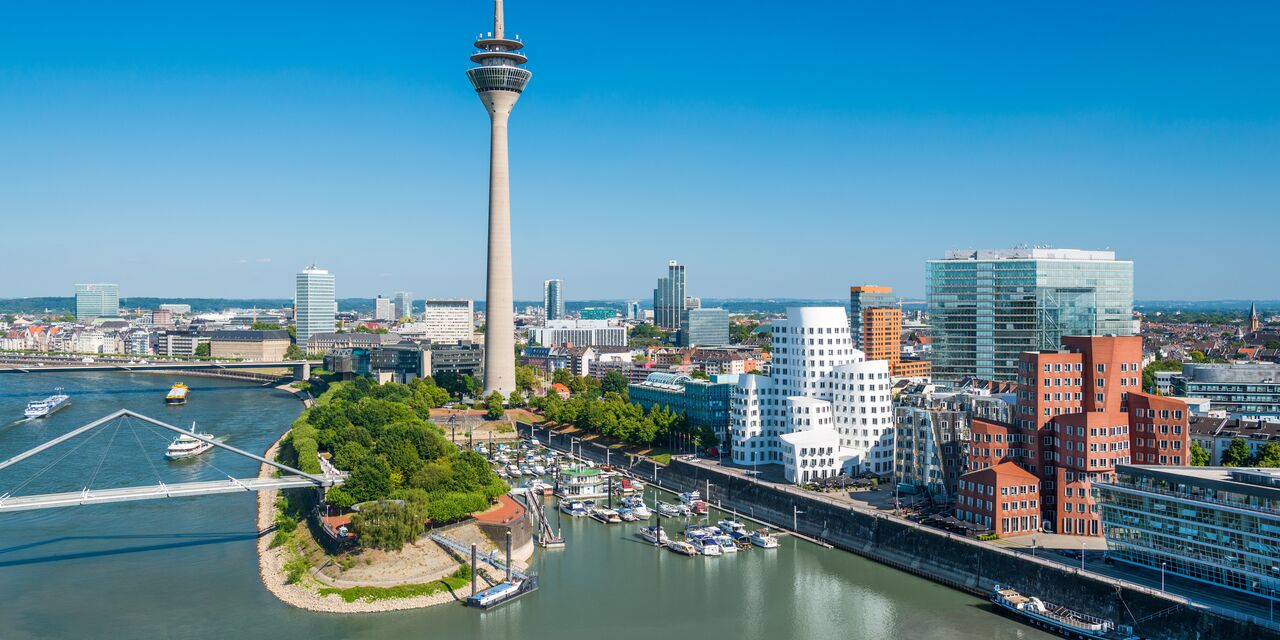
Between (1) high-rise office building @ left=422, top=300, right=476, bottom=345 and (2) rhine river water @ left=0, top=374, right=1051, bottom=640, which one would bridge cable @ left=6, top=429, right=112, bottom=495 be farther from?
(1) high-rise office building @ left=422, top=300, right=476, bottom=345

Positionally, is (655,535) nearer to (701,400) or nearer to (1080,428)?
(1080,428)

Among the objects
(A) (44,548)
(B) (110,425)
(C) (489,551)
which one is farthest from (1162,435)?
(B) (110,425)

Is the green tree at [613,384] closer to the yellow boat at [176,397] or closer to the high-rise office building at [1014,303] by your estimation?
the high-rise office building at [1014,303]

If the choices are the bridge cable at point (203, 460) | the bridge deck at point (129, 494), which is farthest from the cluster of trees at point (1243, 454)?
the bridge cable at point (203, 460)

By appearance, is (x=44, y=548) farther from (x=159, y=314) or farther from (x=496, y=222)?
(x=159, y=314)

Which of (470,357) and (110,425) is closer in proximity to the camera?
(110,425)

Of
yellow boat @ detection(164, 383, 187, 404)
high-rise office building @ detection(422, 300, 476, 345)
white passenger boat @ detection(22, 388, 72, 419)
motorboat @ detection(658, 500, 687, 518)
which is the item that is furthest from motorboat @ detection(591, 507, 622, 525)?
high-rise office building @ detection(422, 300, 476, 345)

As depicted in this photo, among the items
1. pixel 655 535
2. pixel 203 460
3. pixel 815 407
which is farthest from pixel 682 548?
pixel 203 460
